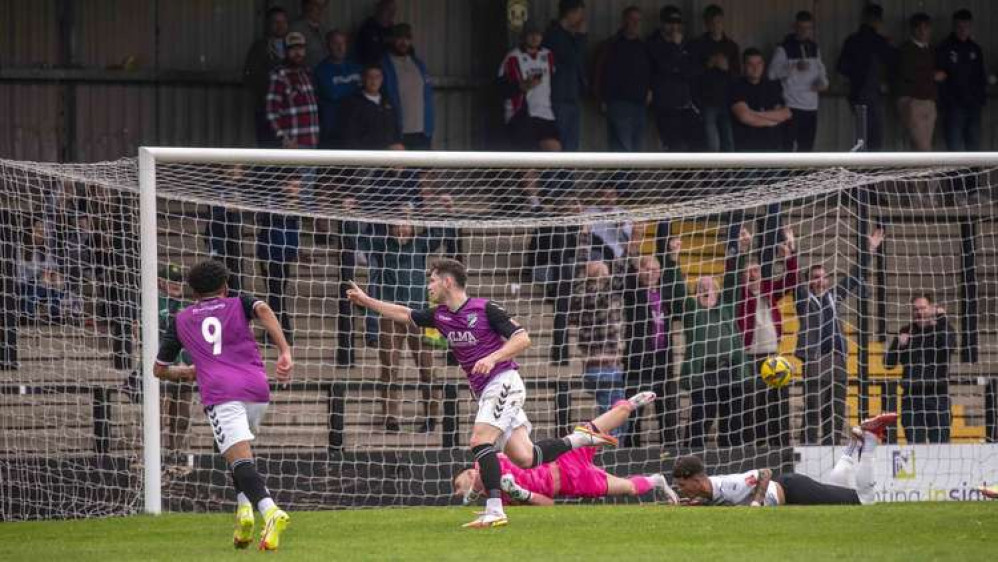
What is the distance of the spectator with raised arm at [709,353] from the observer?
14203mm

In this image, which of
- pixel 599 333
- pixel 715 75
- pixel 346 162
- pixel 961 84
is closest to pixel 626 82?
pixel 715 75

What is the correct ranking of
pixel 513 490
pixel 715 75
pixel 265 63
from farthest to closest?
pixel 715 75
pixel 265 63
pixel 513 490

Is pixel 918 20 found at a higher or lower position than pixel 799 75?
higher

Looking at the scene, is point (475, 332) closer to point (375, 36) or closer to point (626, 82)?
point (375, 36)

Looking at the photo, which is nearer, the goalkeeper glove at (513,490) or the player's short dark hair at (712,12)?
the goalkeeper glove at (513,490)

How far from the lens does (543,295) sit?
15070 mm

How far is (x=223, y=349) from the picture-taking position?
984 centimetres

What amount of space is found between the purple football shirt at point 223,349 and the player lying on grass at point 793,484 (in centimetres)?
407

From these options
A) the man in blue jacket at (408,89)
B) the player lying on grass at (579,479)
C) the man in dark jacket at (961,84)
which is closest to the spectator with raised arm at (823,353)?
the player lying on grass at (579,479)

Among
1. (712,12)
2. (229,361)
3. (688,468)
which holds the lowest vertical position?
(688,468)

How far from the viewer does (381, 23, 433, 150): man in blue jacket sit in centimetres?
1711

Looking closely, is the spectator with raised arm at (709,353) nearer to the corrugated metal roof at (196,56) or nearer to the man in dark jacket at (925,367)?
the man in dark jacket at (925,367)

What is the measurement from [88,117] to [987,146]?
1140 cm

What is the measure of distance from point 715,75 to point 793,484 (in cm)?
662
